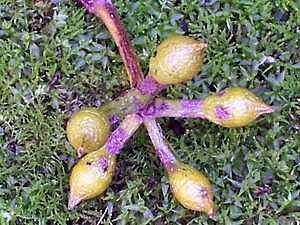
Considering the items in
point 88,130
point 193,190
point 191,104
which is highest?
point 88,130

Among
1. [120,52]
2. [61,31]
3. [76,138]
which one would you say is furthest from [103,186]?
[61,31]

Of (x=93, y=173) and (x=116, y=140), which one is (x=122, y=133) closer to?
(x=116, y=140)

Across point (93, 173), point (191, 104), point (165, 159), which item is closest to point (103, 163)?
point (93, 173)

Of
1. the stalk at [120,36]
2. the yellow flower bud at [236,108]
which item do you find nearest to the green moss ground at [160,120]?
the stalk at [120,36]

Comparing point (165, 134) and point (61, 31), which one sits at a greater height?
point (61, 31)

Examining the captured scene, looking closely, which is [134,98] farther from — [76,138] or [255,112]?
[255,112]

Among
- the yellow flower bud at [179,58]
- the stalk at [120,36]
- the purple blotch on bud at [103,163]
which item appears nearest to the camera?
the yellow flower bud at [179,58]

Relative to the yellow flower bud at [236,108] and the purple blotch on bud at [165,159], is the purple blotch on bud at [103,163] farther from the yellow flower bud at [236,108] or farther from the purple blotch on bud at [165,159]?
the yellow flower bud at [236,108]
